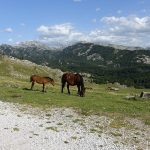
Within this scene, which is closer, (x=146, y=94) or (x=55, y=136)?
(x=55, y=136)

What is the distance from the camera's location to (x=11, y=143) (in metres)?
23.2

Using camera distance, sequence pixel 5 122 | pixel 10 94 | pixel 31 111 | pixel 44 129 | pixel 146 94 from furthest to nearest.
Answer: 1. pixel 146 94
2. pixel 10 94
3. pixel 31 111
4. pixel 5 122
5. pixel 44 129

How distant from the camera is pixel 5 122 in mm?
29297

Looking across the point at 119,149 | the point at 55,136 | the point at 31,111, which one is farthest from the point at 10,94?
the point at 119,149

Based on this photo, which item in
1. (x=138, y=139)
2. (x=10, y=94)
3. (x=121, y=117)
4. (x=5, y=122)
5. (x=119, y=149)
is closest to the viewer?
(x=119, y=149)

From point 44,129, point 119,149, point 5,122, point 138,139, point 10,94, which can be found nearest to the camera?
point 119,149

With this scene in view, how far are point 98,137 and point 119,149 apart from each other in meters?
3.07

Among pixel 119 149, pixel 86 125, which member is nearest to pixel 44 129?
pixel 86 125

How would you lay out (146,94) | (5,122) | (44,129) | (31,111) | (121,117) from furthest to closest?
(146,94) < (31,111) < (121,117) < (5,122) < (44,129)

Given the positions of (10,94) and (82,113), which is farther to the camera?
(10,94)

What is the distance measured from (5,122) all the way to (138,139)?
1125 centimetres

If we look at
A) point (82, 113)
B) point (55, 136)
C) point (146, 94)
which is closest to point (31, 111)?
point (82, 113)

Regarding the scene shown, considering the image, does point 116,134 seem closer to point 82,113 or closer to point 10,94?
point 82,113

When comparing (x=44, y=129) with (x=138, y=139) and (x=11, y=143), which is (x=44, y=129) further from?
(x=138, y=139)
